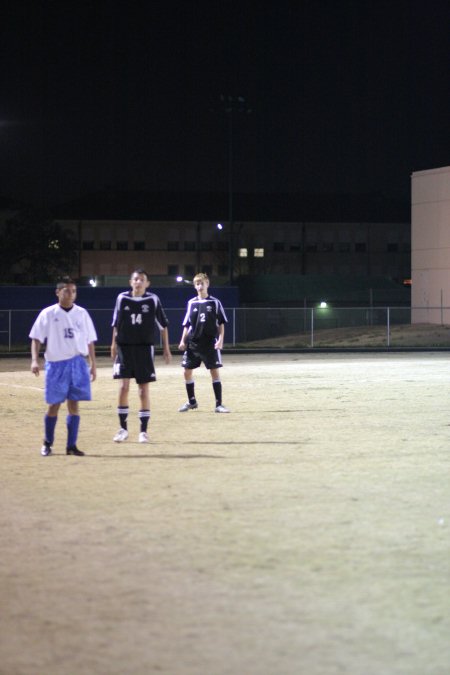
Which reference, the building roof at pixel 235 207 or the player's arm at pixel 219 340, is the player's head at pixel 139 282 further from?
the building roof at pixel 235 207

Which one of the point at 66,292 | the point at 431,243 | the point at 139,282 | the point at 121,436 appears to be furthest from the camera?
the point at 431,243

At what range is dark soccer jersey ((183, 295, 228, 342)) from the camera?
16641mm

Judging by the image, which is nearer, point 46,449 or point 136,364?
point 46,449

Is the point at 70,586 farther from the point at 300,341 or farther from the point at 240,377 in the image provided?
the point at 300,341

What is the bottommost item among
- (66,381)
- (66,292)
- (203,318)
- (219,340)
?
(66,381)

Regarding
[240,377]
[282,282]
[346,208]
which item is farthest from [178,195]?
[240,377]

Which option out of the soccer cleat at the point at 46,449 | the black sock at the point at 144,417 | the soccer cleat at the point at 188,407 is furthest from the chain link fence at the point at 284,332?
the soccer cleat at the point at 46,449

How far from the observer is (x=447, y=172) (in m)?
48.6

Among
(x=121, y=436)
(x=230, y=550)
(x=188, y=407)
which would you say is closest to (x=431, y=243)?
(x=188, y=407)

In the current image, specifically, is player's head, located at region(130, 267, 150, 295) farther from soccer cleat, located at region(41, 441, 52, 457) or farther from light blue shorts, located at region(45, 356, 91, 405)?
soccer cleat, located at region(41, 441, 52, 457)

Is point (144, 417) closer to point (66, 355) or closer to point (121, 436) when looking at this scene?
point (121, 436)

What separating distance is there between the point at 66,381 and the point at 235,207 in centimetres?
10427

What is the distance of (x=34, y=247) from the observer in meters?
88.9

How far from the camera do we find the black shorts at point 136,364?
13234mm
